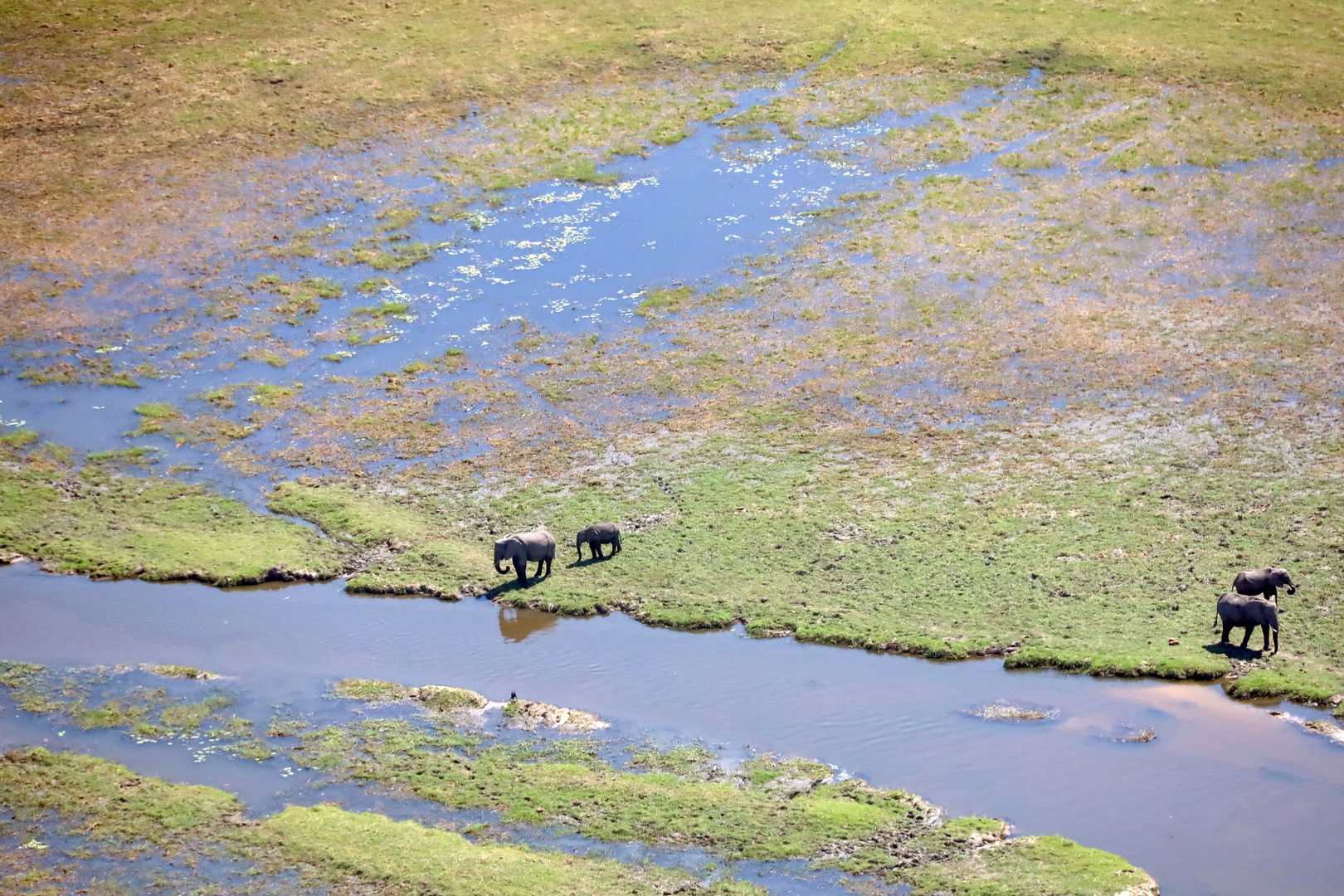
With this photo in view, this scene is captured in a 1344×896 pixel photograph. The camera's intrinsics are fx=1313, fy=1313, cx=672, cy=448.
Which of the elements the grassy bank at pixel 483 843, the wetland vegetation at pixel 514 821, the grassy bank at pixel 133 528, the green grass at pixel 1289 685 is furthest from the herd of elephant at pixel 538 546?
the green grass at pixel 1289 685

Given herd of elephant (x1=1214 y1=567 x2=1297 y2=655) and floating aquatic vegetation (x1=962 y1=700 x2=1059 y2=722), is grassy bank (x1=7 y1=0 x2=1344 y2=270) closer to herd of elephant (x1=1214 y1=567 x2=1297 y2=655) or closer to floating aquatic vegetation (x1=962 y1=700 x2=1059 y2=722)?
herd of elephant (x1=1214 y1=567 x2=1297 y2=655)

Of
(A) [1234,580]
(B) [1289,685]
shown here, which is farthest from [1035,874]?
(A) [1234,580]

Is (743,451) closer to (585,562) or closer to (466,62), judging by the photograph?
(585,562)

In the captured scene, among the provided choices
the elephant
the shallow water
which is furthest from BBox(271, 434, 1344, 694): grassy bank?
the shallow water

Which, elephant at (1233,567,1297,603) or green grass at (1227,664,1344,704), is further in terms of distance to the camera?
elephant at (1233,567,1297,603)

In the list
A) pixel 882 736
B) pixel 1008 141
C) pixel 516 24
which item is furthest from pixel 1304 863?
pixel 516 24

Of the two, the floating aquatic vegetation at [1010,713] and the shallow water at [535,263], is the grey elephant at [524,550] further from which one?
the floating aquatic vegetation at [1010,713]
